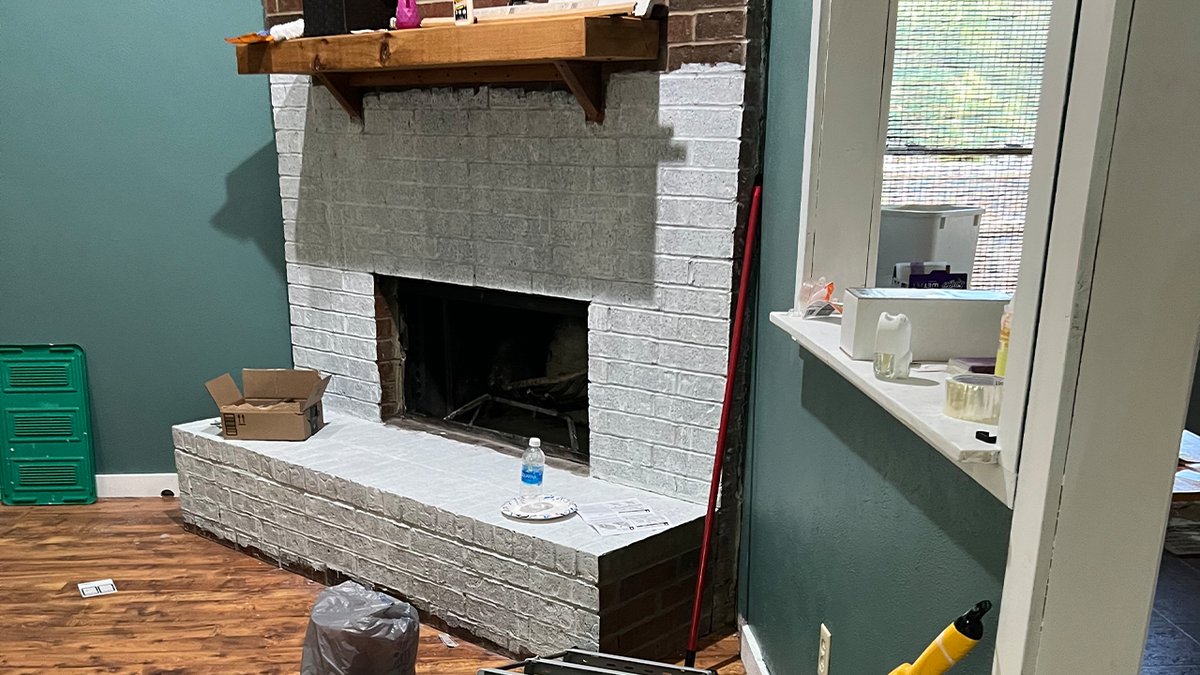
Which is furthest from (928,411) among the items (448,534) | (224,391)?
(224,391)

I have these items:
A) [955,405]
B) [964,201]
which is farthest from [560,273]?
[955,405]

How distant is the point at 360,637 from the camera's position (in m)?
2.12

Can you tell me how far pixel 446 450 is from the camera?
119 inches

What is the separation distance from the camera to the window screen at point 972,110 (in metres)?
2.89

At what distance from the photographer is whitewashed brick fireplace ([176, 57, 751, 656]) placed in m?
2.36

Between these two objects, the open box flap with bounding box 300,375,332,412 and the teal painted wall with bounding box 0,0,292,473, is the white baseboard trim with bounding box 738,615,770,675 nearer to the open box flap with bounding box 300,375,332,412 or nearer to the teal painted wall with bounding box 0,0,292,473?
the open box flap with bounding box 300,375,332,412

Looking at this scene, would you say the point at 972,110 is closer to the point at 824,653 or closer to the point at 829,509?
the point at 829,509

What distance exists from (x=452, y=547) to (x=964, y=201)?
6.51 feet

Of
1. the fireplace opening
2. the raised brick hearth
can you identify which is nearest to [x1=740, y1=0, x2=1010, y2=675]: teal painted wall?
the raised brick hearth

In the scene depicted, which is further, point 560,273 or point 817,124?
point 560,273

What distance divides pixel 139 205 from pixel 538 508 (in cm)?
201

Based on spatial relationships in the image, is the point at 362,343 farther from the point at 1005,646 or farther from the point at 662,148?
the point at 1005,646

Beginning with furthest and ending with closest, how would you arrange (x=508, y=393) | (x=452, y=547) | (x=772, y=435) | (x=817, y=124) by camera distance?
(x=508, y=393), (x=452, y=547), (x=772, y=435), (x=817, y=124)

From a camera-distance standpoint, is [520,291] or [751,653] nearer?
[751,653]
